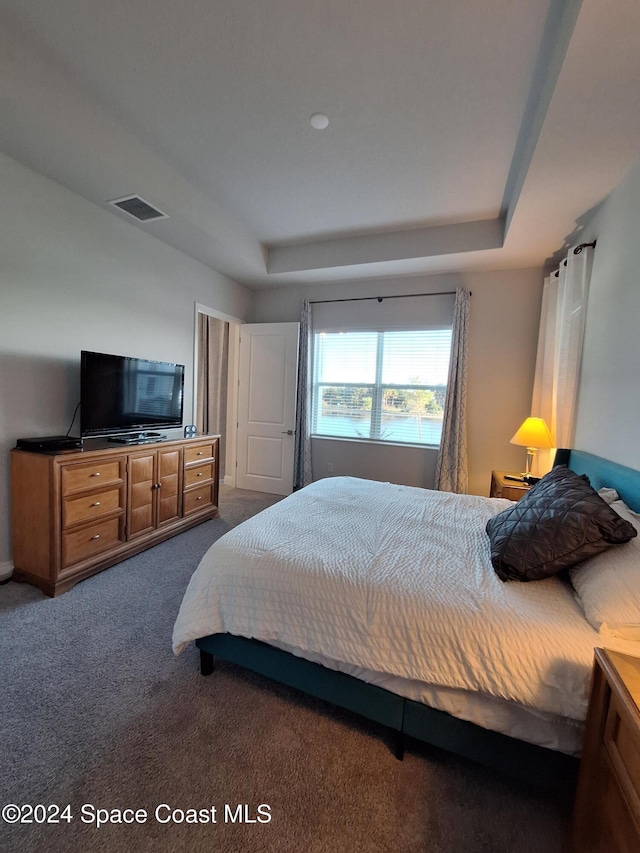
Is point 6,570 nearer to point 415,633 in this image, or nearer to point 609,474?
point 415,633

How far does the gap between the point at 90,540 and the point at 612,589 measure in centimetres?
289

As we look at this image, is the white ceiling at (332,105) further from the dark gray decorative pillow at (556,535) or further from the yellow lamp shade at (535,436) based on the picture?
the dark gray decorative pillow at (556,535)

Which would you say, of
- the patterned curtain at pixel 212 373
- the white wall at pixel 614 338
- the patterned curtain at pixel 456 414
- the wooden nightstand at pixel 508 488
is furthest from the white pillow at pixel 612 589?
the patterned curtain at pixel 212 373

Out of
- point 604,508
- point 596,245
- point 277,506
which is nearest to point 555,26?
point 596,245

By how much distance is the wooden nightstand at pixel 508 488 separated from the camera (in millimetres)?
2859

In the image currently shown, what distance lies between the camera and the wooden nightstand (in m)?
2.86

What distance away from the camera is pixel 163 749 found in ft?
4.28

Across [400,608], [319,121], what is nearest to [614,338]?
[400,608]

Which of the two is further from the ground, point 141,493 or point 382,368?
point 382,368

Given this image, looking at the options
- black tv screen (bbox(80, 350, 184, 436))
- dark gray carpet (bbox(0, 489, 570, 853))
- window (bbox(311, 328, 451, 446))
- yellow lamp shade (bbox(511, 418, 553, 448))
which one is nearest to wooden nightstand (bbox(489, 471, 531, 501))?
yellow lamp shade (bbox(511, 418, 553, 448))

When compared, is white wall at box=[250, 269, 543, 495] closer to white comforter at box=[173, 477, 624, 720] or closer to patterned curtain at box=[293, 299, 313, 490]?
patterned curtain at box=[293, 299, 313, 490]

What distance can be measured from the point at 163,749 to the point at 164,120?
10.7ft

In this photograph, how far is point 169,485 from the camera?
309 cm

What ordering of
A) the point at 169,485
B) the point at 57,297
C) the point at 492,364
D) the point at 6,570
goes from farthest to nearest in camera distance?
the point at 492,364 < the point at 169,485 < the point at 57,297 < the point at 6,570
